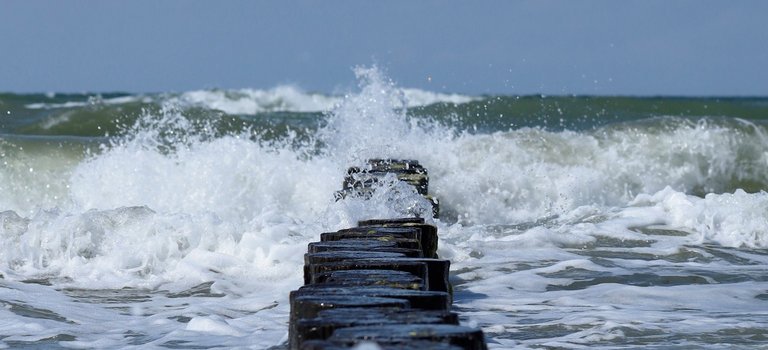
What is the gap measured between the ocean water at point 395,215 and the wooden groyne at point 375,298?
1.93 ft

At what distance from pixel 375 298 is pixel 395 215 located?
4178mm

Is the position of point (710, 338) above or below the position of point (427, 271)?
below

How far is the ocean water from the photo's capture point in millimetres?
6266

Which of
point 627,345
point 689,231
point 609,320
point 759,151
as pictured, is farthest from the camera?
point 759,151

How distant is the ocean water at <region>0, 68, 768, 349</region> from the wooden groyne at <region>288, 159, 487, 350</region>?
0.59m

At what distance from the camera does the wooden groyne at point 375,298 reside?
3336mm

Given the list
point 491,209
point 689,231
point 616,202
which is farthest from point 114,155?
point 689,231

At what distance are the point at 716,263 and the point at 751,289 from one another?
1.04m

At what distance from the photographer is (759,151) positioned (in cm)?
1483

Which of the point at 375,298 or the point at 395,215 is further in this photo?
the point at 395,215

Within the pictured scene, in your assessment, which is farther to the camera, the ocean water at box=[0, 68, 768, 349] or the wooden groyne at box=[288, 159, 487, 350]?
the ocean water at box=[0, 68, 768, 349]

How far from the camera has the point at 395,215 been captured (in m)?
8.08

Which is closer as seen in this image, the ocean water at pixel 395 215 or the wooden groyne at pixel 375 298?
the wooden groyne at pixel 375 298

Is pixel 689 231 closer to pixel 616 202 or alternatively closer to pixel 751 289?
pixel 751 289
